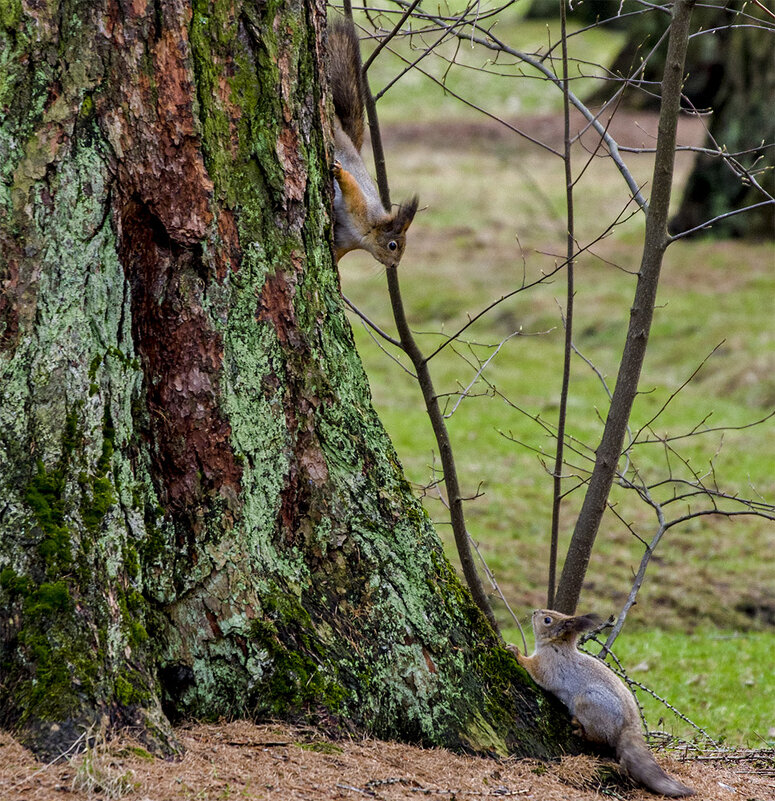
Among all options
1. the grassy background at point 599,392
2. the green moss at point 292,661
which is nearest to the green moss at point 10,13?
the green moss at point 292,661

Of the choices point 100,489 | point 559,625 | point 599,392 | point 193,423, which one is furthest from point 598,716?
point 599,392

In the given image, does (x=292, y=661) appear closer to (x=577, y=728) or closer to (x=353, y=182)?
(x=577, y=728)

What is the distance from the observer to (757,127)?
15.0 metres

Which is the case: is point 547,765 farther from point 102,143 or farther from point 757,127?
point 757,127

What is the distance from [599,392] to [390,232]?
7.56m

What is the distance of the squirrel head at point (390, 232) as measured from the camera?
4266 mm

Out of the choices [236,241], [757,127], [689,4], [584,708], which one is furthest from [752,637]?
[757,127]

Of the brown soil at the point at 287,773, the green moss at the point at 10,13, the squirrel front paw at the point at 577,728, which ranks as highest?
the green moss at the point at 10,13

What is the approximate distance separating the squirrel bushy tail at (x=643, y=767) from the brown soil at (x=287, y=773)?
0.04 meters

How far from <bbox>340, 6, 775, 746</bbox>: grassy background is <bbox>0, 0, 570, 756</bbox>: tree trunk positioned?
0.89 m

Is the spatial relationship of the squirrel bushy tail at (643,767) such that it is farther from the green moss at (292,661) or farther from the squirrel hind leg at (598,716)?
the green moss at (292,661)

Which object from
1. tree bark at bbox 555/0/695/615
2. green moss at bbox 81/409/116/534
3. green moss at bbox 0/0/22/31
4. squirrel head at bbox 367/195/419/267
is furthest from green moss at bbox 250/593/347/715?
squirrel head at bbox 367/195/419/267

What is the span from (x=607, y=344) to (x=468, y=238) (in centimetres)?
638

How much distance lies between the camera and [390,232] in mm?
4316
